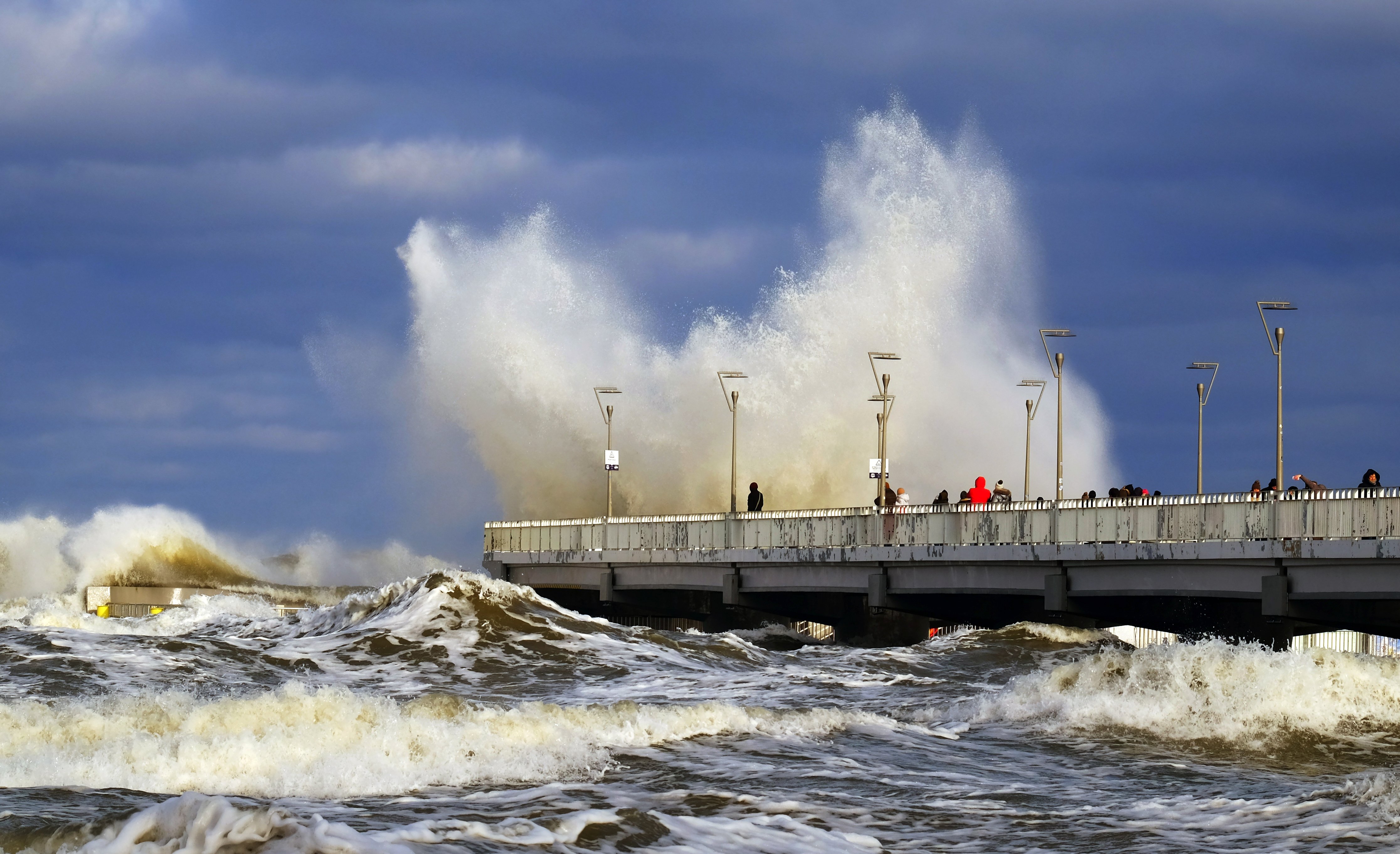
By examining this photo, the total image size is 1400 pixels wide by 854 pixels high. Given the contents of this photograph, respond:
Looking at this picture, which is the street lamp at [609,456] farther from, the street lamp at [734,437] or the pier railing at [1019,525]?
the pier railing at [1019,525]

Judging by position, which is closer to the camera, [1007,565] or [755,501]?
[1007,565]

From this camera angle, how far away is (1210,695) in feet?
69.1

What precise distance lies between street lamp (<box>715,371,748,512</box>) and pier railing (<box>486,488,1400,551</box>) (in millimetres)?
2255

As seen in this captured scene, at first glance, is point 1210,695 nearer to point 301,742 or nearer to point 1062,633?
point 301,742

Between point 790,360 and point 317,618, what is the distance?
46.0m

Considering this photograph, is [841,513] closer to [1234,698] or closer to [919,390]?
[1234,698]

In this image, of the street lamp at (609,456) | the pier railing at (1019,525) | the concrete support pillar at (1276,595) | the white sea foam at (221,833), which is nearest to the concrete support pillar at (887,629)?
the pier railing at (1019,525)

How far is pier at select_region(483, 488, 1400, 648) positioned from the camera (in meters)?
28.8

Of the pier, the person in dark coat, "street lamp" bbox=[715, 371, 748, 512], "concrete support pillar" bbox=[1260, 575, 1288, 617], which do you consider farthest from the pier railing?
"street lamp" bbox=[715, 371, 748, 512]

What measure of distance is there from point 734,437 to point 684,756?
3900 centimetres

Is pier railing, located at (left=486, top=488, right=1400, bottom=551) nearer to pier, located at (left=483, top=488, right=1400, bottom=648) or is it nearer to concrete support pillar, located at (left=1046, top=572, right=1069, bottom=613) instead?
pier, located at (left=483, top=488, right=1400, bottom=648)

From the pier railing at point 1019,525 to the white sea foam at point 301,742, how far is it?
611 inches

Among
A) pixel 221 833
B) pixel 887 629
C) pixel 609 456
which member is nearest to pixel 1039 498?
pixel 887 629

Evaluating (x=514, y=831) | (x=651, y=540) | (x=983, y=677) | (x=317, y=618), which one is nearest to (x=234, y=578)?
(x=651, y=540)
